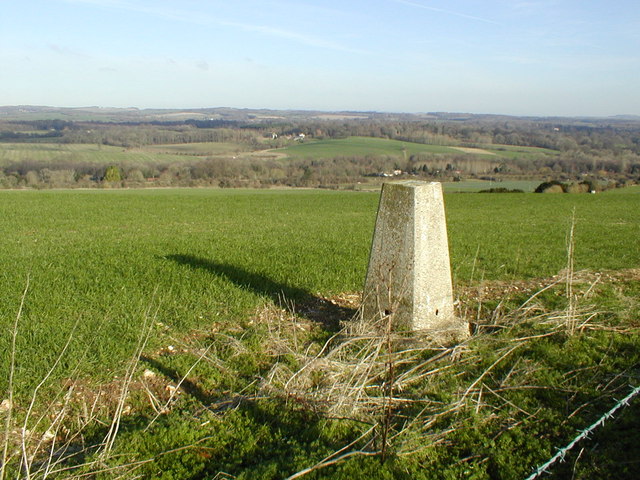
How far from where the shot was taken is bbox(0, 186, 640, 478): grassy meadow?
3.70 m

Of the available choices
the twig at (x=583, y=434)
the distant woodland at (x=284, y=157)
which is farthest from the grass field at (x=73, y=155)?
the twig at (x=583, y=434)

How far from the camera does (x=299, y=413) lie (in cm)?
424

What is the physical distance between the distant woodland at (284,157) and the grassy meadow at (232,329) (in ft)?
129

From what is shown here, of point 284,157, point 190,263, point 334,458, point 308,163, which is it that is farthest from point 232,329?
point 284,157

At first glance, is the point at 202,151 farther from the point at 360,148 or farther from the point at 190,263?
the point at 190,263

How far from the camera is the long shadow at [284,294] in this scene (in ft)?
23.0

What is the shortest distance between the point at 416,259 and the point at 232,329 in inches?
95.1

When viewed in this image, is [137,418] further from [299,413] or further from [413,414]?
[413,414]

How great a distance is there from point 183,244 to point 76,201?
17.1 metres

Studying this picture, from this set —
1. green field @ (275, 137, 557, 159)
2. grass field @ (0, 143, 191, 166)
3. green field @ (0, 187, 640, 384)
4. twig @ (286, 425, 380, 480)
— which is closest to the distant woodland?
grass field @ (0, 143, 191, 166)

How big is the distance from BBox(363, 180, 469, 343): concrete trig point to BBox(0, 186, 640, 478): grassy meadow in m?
0.71

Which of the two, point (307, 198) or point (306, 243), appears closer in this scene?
point (306, 243)

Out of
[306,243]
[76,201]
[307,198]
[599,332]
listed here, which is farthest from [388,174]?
[599,332]

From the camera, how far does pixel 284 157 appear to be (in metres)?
82.2
